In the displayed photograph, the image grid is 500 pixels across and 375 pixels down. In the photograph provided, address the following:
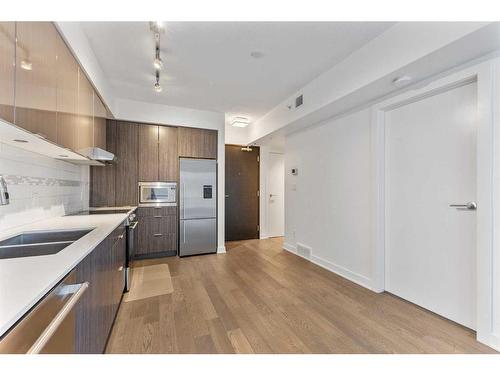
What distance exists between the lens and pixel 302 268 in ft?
10.6

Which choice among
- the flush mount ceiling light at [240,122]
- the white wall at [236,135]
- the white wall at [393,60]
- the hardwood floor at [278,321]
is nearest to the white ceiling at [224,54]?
the white wall at [393,60]

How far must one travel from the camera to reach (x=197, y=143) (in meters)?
3.92

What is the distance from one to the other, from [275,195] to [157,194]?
9.14 ft

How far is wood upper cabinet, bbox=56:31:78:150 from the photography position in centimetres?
151

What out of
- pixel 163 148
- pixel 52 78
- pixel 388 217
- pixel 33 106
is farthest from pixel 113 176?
pixel 388 217

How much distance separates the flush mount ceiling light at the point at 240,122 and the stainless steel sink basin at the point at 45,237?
3379 millimetres

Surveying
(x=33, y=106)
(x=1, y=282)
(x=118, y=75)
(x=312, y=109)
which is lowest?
(x=1, y=282)

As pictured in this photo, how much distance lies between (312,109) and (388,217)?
1.64 m

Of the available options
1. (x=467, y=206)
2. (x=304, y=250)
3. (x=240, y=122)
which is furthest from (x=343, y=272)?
(x=240, y=122)

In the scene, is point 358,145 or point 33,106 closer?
point 33,106

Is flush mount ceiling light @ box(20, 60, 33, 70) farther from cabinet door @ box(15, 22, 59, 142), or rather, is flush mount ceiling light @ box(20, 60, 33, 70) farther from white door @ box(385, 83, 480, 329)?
white door @ box(385, 83, 480, 329)

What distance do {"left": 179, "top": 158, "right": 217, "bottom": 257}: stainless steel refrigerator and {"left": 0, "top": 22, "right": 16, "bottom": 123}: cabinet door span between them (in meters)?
2.78

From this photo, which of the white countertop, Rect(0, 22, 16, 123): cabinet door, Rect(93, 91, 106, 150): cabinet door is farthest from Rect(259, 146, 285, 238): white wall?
Rect(0, 22, 16, 123): cabinet door
